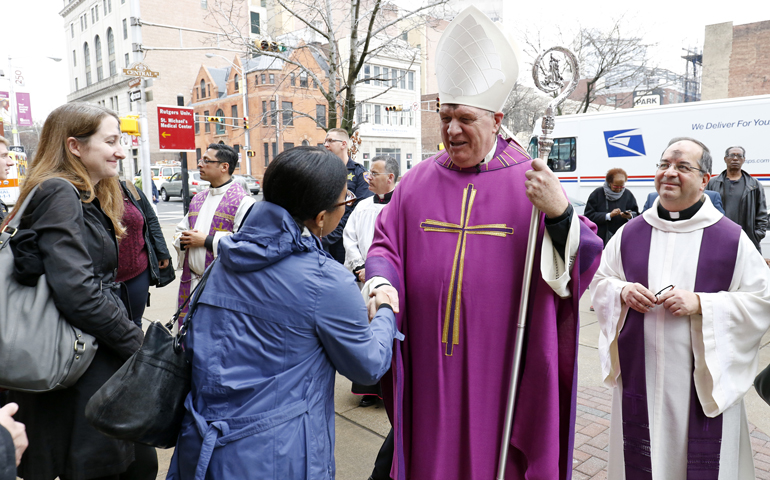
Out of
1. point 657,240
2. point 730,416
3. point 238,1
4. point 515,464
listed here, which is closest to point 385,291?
point 515,464

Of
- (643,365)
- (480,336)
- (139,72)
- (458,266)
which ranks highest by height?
(139,72)

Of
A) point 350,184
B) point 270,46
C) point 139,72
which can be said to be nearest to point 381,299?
point 350,184

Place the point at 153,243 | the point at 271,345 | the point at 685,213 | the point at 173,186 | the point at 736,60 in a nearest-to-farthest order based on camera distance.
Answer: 1. the point at 271,345
2. the point at 685,213
3. the point at 153,243
4. the point at 736,60
5. the point at 173,186

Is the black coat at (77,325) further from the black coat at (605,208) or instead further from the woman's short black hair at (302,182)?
the black coat at (605,208)

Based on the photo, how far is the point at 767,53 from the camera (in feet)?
86.3

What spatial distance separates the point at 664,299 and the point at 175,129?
8.88m

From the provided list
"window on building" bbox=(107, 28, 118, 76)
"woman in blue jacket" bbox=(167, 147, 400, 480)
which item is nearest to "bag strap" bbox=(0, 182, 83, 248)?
"woman in blue jacket" bbox=(167, 147, 400, 480)

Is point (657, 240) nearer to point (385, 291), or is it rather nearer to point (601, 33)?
point (385, 291)

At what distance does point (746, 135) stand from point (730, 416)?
→ 9155mm

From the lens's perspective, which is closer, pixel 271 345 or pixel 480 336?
pixel 271 345

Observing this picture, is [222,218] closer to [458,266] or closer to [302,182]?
[458,266]

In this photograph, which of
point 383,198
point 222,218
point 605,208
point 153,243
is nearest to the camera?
point 153,243

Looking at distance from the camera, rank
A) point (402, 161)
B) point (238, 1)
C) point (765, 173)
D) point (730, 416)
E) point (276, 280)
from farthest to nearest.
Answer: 1. point (402, 161)
2. point (238, 1)
3. point (765, 173)
4. point (730, 416)
5. point (276, 280)

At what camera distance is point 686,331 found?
2455 mm
